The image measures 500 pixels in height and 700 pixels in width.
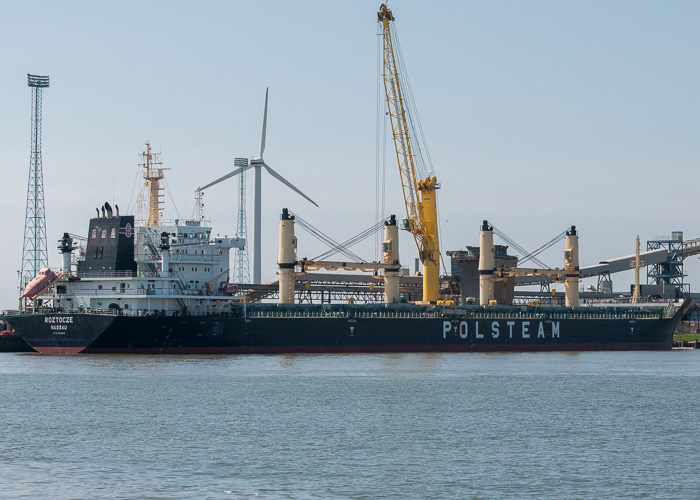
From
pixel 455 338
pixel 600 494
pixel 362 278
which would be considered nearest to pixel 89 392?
pixel 600 494

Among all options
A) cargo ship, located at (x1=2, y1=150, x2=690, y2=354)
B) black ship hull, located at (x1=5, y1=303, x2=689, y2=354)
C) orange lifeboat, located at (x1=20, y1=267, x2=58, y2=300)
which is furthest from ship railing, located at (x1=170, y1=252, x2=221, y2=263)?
orange lifeboat, located at (x1=20, y1=267, x2=58, y2=300)

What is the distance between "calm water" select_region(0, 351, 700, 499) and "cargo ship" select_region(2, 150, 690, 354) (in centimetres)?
1025

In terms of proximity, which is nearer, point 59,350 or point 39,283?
point 59,350

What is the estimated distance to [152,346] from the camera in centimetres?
6956

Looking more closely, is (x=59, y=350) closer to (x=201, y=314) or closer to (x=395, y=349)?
(x=201, y=314)

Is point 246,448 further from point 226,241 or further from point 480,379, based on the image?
point 226,241

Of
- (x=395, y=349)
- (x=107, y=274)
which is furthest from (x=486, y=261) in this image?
(x=107, y=274)

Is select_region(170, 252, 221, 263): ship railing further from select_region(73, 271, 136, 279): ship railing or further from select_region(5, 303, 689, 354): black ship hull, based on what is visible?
select_region(5, 303, 689, 354): black ship hull

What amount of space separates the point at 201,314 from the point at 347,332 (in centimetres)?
1150

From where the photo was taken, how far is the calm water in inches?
1068

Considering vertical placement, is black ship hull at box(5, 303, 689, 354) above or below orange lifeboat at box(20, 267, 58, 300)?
below

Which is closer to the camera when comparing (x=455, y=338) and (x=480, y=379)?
(x=480, y=379)

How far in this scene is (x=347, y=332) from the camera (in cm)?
7738

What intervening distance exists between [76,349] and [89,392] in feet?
77.6
